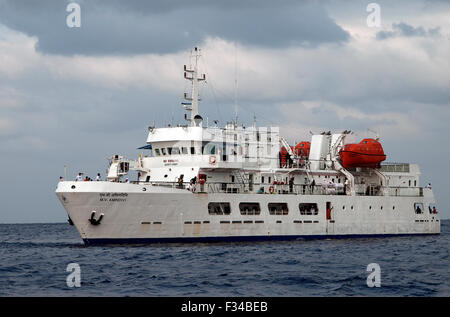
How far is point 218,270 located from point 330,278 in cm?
478

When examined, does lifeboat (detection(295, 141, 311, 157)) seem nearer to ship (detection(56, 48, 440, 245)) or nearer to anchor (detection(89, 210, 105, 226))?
ship (detection(56, 48, 440, 245))

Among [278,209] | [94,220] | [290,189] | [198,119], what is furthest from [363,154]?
[94,220]

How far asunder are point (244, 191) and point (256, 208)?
4.88 feet

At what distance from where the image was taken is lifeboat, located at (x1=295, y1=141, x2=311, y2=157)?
48609 mm

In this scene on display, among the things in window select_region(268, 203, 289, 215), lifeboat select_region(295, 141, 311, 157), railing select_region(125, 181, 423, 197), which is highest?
lifeboat select_region(295, 141, 311, 157)

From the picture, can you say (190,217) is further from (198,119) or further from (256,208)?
(198,119)

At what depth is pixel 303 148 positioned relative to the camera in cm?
4953

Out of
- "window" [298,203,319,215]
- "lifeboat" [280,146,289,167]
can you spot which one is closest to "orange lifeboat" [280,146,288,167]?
"lifeboat" [280,146,289,167]

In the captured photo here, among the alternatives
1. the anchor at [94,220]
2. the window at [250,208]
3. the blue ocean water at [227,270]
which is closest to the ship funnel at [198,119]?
the window at [250,208]

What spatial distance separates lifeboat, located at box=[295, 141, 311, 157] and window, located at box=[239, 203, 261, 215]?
7.89 metres

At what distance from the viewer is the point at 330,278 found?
25.4m

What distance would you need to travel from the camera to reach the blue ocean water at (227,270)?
73.8 feet

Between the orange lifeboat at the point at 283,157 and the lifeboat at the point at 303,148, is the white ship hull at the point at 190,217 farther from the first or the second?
the lifeboat at the point at 303,148

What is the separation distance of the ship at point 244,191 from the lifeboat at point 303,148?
0.33 feet
